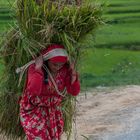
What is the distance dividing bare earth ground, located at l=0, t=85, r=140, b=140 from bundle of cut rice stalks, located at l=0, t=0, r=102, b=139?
1.44 metres

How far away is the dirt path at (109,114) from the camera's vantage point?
757 cm

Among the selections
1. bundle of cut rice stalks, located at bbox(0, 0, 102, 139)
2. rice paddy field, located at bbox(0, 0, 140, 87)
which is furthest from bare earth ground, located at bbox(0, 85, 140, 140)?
bundle of cut rice stalks, located at bbox(0, 0, 102, 139)

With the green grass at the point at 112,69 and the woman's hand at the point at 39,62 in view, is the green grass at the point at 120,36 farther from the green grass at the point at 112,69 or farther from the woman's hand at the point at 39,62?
the woman's hand at the point at 39,62

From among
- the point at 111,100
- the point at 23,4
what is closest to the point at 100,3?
the point at 23,4

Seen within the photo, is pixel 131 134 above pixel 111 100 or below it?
above

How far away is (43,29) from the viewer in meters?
5.26

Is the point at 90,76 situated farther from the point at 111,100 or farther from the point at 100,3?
the point at 100,3

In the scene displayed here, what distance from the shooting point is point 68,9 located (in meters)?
5.29

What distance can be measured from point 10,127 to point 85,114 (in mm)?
2874

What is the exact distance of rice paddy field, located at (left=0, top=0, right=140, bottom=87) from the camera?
672cm

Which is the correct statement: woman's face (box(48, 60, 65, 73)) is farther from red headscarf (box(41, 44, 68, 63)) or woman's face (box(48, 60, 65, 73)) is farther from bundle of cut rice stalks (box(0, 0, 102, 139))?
bundle of cut rice stalks (box(0, 0, 102, 139))

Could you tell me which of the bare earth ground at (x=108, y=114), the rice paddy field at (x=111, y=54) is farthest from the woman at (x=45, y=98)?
the bare earth ground at (x=108, y=114)

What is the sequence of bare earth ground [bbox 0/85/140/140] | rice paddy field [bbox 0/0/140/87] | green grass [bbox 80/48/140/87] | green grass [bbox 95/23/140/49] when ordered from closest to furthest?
1. rice paddy field [bbox 0/0/140/87]
2. bare earth ground [bbox 0/85/140/140]
3. green grass [bbox 80/48/140/87]
4. green grass [bbox 95/23/140/49]

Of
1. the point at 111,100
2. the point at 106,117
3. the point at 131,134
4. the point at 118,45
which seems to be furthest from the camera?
the point at 118,45
